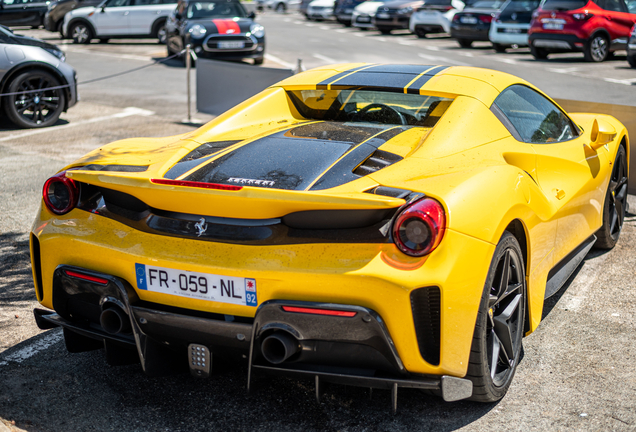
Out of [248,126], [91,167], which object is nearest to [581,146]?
[248,126]

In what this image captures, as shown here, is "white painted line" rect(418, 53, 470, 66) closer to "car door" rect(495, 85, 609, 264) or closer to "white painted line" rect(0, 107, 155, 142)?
"white painted line" rect(0, 107, 155, 142)

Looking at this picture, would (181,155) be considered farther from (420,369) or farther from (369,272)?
(420,369)

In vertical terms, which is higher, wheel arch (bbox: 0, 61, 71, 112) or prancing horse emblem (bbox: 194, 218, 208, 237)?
prancing horse emblem (bbox: 194, 218, 208, 237)

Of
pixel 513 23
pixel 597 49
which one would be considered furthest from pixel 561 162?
pixel 513 23

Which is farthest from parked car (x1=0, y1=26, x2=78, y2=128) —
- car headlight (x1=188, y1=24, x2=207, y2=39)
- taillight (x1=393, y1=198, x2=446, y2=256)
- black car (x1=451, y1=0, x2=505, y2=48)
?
black car (x1=451, y1=0, x2=505, y2=48)

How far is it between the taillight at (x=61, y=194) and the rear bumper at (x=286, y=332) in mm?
300

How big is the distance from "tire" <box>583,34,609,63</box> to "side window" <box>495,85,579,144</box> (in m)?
14.9

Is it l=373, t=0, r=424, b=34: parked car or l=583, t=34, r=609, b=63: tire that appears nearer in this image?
l=583, t=34, r=609, b=63: tire

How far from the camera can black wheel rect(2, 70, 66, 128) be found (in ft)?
31.6

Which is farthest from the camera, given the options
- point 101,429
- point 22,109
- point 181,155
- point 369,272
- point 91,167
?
point 22,109

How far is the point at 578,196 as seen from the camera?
4102 millimetres

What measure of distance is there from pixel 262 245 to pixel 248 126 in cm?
136

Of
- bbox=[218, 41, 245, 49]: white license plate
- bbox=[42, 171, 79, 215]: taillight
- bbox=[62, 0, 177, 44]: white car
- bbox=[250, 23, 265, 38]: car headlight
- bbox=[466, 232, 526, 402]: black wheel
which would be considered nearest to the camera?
bbox=[466, 232, 526, 402]: black wheel

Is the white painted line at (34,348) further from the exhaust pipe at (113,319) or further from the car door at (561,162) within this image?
the car door at (561,162)
